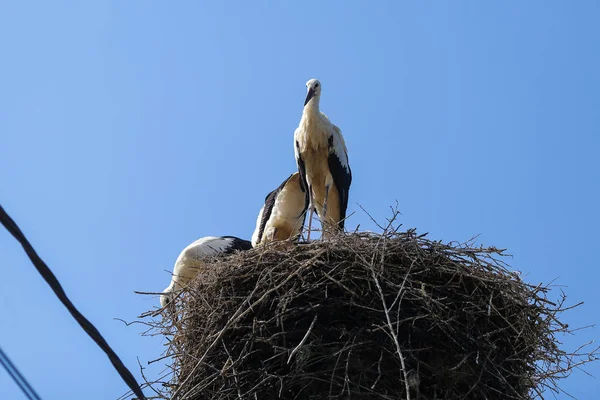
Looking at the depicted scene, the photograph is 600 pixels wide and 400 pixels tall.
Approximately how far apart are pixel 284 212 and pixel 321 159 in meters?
0.61

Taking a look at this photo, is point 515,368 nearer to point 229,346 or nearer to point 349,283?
point 349,283

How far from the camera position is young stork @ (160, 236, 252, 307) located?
7582 millimetres

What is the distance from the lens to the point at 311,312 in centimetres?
487

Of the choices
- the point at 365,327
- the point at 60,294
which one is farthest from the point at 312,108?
the point at 60,294

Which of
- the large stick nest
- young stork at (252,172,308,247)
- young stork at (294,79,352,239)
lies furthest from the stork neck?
the large stick nest

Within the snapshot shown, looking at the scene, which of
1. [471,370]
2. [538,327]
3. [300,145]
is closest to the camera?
[471,370]

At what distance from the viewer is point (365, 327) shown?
477cm

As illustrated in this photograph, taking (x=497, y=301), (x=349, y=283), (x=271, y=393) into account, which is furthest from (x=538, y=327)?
(x=271, y=393)

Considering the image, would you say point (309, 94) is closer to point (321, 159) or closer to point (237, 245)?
point (321, 159)

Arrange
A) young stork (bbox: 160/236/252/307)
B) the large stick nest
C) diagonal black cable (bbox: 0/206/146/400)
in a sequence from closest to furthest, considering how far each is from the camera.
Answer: diagonal black cable (bbox: 0/206/146/400) < the large stick nest < young stork (bbox: 160/236/252/307)

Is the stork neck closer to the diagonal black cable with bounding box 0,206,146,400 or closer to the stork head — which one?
the stork head

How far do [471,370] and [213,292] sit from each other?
149cm

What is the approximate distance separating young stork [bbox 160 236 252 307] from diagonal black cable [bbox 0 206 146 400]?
192 inches

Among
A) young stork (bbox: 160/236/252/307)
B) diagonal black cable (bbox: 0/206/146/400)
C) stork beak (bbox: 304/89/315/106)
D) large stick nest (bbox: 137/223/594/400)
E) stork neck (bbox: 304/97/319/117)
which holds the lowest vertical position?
diagonal black cable (bbox: 0/206/146/400)
